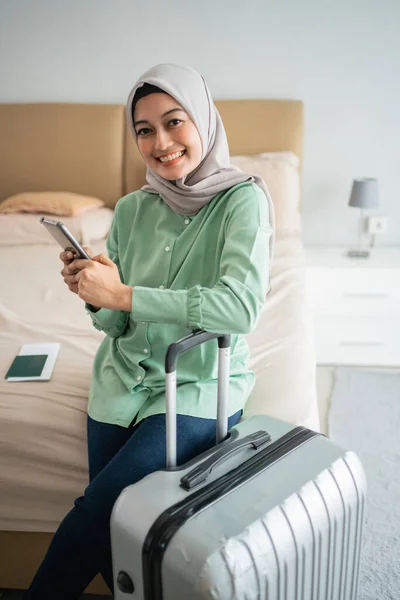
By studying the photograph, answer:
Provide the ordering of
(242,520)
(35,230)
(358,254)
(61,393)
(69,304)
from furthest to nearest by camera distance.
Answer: (358,254)
(35,230)
(69,304)
(61,393)
(242,520)

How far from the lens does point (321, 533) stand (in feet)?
3.23

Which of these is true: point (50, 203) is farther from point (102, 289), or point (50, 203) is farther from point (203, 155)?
point (102, 289)

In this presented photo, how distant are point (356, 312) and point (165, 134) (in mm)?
1867

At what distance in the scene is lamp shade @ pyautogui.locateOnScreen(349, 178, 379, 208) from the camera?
9.72 ft

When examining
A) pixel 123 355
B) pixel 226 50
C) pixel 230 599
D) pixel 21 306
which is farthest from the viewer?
pixel 226 50

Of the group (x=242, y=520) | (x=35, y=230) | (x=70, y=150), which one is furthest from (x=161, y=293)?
(x=70, y=150)

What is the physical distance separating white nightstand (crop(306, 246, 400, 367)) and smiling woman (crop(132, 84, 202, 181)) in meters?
1.71

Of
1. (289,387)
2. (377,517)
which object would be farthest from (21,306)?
(377,517)

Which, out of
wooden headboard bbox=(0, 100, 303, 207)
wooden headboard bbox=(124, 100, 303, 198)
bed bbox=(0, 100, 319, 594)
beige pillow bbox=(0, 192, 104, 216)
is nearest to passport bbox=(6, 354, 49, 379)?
bed bbox=(0, 100, 319, 594)

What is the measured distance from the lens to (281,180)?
2.93 m

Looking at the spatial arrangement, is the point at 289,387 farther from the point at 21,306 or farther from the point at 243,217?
the point at 21,306

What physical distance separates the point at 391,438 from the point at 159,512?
1597mm

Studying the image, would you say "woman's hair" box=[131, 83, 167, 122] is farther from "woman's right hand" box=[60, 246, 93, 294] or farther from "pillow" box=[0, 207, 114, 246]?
"pillow" box=[0, 207, 114, 246]

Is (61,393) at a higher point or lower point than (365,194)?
lower
